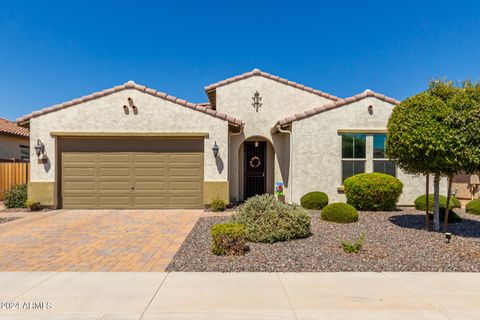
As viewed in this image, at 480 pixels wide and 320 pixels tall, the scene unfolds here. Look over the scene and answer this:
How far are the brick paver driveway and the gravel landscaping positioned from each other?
25.3 inches

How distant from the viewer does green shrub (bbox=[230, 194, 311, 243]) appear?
6.79 m

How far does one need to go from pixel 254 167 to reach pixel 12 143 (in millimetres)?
14855

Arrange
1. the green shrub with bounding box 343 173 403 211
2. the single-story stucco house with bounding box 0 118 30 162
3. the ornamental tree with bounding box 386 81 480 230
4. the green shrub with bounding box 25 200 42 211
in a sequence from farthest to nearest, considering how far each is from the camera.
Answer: the single-story stucco house with bounding box 0 118 30 162, the green shrub with bounding box 25 200 42 211, the green shrub with bounding box 343 173 403 211, the ornamental tree with bounding box 386 81 480 230

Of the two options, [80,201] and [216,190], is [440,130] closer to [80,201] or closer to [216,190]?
[216,190]

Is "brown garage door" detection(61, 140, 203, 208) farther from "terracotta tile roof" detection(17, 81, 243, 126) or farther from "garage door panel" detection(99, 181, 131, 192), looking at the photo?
"terracotta tile roof" detection(17, 81, 243, 126)

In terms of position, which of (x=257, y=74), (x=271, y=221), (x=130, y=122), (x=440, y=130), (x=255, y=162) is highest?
(x=257, y=74)

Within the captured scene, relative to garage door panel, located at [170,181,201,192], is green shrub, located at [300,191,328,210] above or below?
below

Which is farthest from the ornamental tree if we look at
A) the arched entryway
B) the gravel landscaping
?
the arched entryway

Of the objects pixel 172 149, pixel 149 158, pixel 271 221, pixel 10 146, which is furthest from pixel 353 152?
pixel 10 146

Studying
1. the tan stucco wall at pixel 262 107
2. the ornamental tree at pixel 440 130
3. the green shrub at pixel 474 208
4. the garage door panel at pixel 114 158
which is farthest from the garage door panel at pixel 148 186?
the green shrub at pixel 474 208

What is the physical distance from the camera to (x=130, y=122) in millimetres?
11750

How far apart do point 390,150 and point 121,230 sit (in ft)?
25.9
